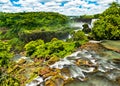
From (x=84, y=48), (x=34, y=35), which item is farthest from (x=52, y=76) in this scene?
(x=34, y=35)

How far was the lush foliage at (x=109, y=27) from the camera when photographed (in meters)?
29.1

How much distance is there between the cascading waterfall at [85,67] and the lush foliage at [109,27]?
10.1m

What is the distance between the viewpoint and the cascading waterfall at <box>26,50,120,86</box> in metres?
15.6

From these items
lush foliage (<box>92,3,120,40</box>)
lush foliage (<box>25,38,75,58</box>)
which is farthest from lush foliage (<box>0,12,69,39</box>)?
lush foliage (<box>92,3,120,40</box>)

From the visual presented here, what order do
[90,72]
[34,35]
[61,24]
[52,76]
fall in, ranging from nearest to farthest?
[52,76] → [90,72] → [34,35] → [61,24]

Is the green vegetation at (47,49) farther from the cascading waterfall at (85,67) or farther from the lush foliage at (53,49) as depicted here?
the cascading waterfall at (85,67)

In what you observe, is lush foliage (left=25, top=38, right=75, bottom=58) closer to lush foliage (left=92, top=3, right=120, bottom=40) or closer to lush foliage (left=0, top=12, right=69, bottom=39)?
lush foliage (left=92, top=3, right=120, bottom=40)

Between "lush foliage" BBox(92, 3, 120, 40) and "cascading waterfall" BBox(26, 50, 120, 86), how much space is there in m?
10.1

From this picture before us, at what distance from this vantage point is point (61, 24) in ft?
246

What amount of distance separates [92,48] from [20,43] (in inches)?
1457

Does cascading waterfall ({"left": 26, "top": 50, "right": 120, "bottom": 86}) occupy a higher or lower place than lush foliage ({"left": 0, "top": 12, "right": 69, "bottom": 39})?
higher

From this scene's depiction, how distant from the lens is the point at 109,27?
29266 millimetres

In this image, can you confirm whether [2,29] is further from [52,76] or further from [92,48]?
[52,76]

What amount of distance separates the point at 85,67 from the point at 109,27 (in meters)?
13.1
